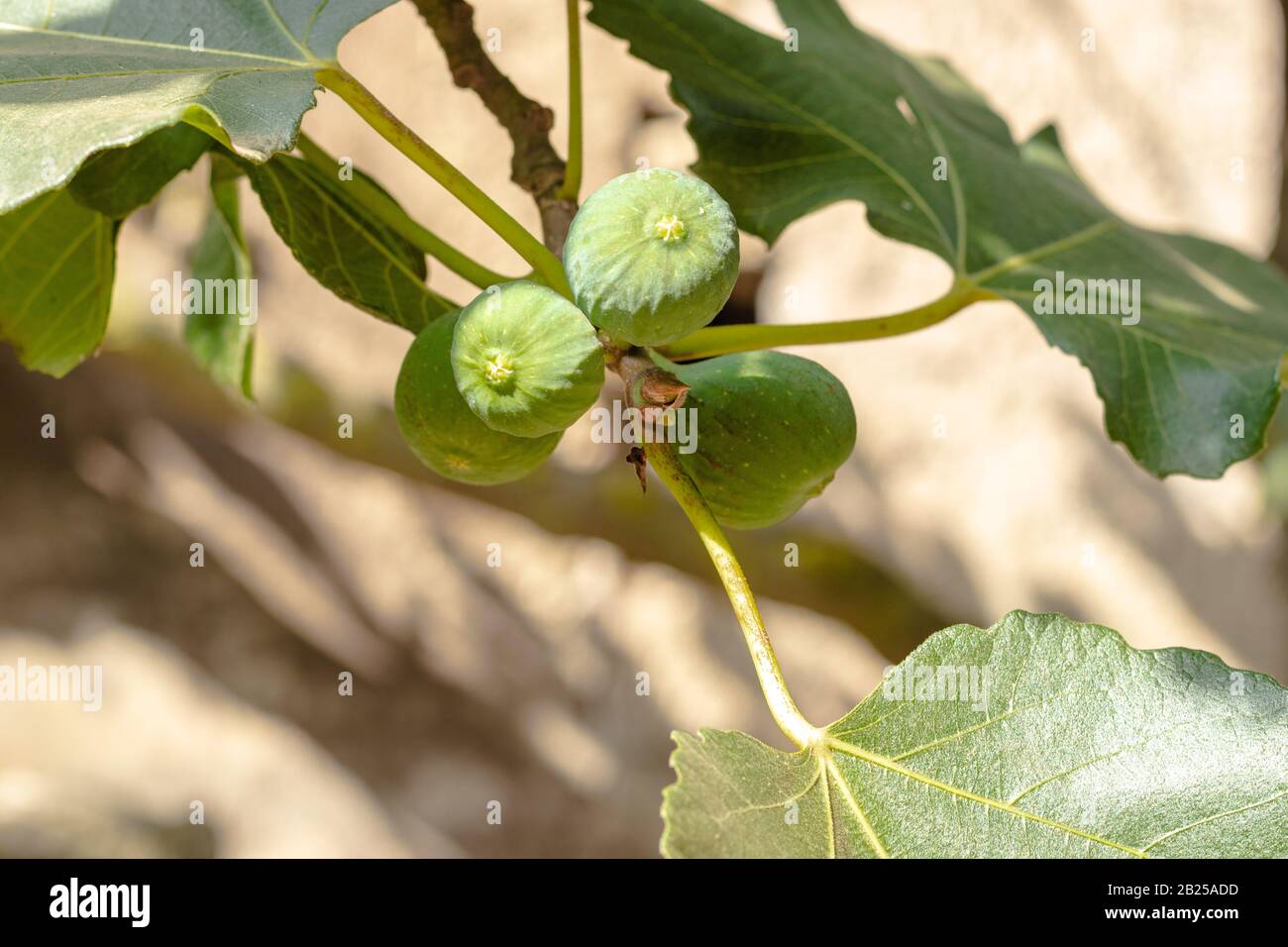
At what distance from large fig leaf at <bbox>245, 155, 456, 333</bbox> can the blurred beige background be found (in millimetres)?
1207

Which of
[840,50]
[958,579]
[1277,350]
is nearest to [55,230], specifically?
[840,50]

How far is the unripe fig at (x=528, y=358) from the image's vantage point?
21.3 inches

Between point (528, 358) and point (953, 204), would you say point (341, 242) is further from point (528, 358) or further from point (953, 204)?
point (953, 204)

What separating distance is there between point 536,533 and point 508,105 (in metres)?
2.06

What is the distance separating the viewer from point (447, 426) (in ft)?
2.10

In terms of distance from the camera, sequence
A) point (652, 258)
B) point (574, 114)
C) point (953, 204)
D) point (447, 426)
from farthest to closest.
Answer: point (953, 204), point (574, 114), point (447, 426), point (652, 258)

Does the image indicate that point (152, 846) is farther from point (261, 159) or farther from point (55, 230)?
point (261, 159)

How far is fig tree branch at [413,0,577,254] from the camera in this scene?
75 centimetres

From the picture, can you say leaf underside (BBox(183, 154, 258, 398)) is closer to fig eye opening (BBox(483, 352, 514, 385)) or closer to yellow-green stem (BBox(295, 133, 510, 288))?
yellow-green stem (BBox(295, 133, 510, 288))

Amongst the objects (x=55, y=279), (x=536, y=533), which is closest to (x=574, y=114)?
(x=55, y=279)

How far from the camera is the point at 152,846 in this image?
9.05ft

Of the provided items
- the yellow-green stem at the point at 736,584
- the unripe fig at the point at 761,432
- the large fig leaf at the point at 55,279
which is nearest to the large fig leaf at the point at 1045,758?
the yellow-green stem at the point at 736,584

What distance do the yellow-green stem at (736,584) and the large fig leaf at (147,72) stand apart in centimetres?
23

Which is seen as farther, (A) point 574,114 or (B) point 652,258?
(A) point 574,114
